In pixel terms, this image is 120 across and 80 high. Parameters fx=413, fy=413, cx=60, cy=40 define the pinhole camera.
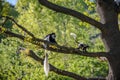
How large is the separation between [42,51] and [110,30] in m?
17.2

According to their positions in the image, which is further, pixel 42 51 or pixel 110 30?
pixel 42 51

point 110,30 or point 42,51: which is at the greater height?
point 110,30

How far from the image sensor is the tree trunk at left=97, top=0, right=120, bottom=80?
10211mm

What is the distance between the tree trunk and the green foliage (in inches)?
360

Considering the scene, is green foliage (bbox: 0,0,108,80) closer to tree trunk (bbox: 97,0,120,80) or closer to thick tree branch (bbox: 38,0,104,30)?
tree trunk (bbox: 97,0,120,80)

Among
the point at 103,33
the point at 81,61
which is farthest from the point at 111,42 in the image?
the point at 81,61

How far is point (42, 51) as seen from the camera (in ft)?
89.2

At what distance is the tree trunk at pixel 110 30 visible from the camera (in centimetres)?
1021

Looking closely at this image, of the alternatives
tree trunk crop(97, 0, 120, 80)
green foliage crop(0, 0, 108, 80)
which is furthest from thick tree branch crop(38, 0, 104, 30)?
green foliage crop(0, 0, 108, 80)

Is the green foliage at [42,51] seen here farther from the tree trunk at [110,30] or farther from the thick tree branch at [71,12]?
the thick tree branch at [71,12]

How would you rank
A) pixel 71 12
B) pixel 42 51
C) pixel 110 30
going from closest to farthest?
pixel 71 12
pixel 110 30
pixel 42 51

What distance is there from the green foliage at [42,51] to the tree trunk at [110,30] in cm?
915

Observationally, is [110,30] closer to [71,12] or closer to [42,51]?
[71,12]

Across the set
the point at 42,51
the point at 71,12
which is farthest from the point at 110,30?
the point at 42,51
